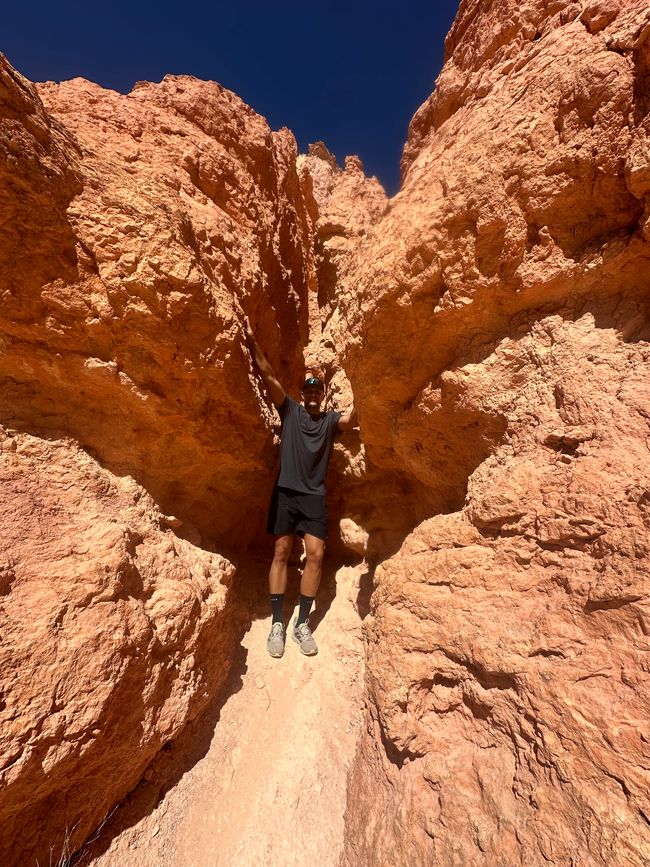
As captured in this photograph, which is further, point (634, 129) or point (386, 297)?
point (386, 297)

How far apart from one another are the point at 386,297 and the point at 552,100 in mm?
1081

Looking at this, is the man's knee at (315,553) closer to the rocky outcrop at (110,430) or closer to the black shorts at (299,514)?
the black shorts at (299,514)

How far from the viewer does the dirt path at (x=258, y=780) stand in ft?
5.47

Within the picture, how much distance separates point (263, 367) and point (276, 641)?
1.99 m

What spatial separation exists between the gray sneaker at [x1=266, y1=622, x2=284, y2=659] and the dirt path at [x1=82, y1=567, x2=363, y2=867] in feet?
0.18

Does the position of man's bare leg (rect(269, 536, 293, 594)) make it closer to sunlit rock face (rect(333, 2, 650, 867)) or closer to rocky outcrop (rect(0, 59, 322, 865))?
rocky outcrop (rect(0, 59, 322, 865))

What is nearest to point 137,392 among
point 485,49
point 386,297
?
point 386,297

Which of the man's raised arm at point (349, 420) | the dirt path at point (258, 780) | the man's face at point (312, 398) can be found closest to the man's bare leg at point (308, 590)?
the dirt path at point (258, 780)

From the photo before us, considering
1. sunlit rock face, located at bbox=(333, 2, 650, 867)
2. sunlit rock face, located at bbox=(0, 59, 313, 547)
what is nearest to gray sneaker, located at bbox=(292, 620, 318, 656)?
sunlit rock face, located at bbox=(333, 2, 650, 867)

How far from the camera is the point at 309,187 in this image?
211 inches

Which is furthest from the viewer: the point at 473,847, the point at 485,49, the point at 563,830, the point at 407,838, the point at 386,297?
the point at 485,49

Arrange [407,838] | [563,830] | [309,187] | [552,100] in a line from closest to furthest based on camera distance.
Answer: [563,830] < [407,838] < [552,100] < [309,187]

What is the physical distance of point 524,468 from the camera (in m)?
1.64

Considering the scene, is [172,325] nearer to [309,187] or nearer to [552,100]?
[552,100]
